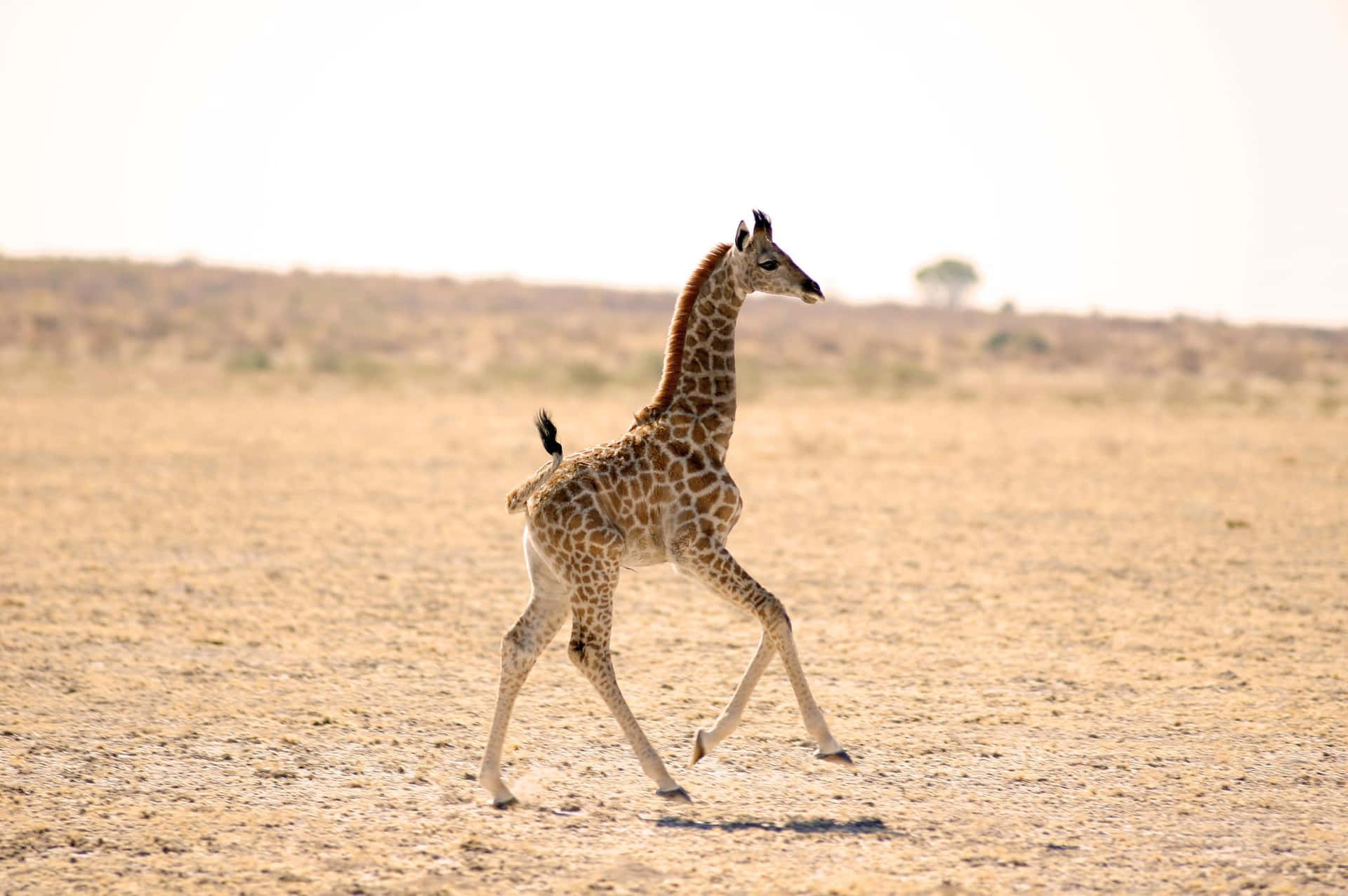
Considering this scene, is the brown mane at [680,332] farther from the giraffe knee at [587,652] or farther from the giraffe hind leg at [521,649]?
the giraffe knee at [587,652]

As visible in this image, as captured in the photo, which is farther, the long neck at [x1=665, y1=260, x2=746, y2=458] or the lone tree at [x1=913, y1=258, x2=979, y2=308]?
the lone tree at [x1=913, y1=258, x2=979, y2=308]

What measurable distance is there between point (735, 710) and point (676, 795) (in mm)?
494

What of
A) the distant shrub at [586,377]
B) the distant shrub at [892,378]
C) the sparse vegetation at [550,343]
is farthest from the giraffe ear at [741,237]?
the distant shrub at [892,378]

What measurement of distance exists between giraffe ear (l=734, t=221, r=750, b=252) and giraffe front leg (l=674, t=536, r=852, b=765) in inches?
56.1

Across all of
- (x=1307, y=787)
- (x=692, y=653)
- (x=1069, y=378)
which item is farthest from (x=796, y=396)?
(x=1307, y=787)

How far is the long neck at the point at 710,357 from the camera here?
658 cm

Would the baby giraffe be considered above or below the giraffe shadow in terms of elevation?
above

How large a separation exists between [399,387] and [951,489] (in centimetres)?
2187

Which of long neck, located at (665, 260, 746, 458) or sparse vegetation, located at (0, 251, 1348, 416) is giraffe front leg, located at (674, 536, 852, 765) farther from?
sparse vegetation, located at (0, 251, 1348, 416)

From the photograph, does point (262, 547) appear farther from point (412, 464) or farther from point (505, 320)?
point (505, 320)

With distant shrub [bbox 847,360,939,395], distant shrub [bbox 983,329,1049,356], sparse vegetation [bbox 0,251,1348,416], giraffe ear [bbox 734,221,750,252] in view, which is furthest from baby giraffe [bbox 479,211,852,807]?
distant shrub [bbox 983,329,1049,356]

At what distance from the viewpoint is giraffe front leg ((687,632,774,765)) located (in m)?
6.29

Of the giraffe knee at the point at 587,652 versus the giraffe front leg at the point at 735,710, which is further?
the giraffe front leg at the point at 735,710

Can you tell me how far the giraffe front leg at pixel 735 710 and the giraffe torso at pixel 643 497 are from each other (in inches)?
24.8
